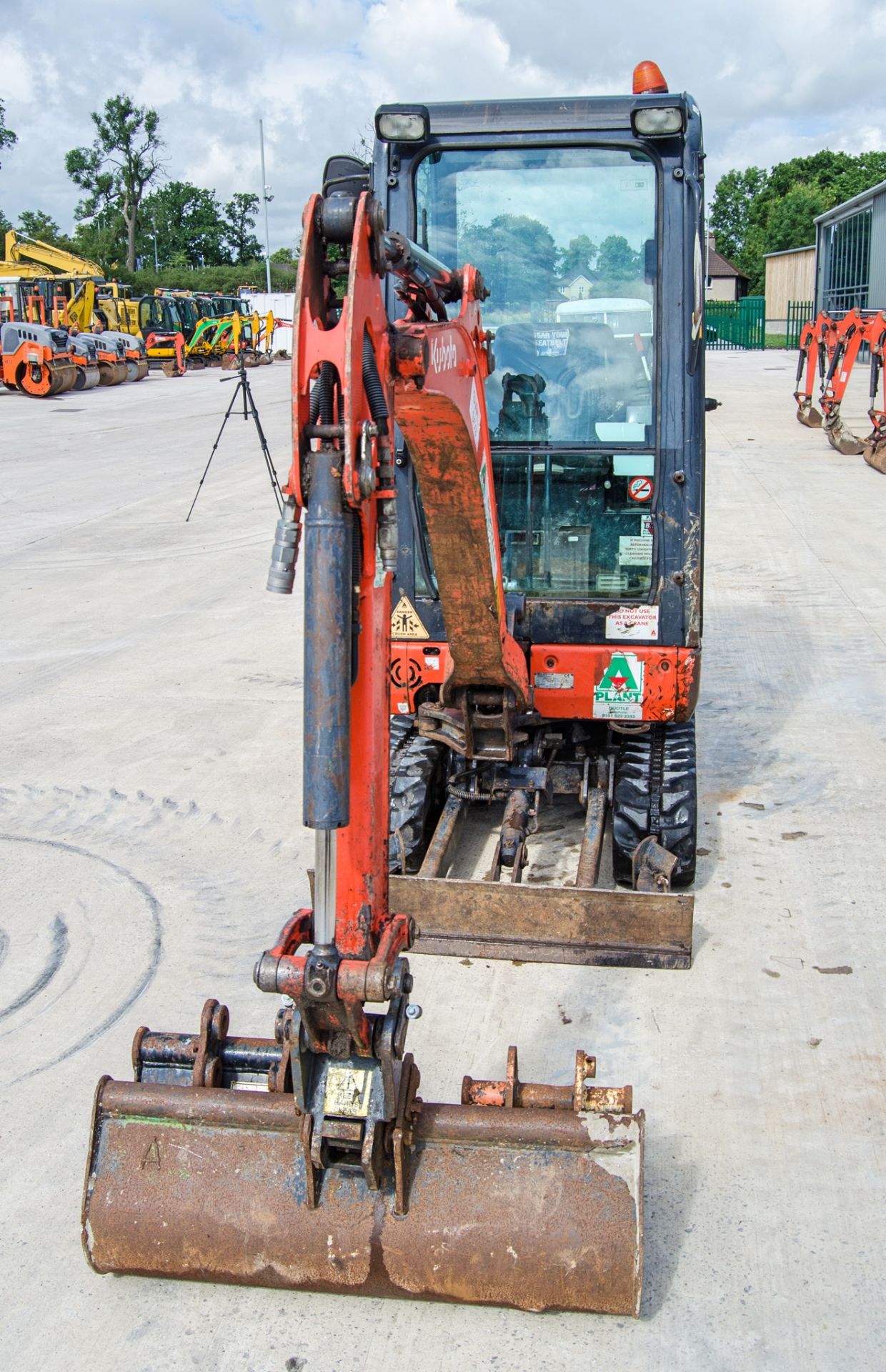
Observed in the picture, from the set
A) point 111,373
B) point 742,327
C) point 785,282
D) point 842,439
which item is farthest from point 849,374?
point 785,282

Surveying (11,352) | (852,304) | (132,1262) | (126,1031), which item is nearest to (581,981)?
(126,1031)

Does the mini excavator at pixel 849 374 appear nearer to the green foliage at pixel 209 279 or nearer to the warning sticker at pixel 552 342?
the warning sticker at pixel 552 342

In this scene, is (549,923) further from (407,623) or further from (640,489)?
(640,489)

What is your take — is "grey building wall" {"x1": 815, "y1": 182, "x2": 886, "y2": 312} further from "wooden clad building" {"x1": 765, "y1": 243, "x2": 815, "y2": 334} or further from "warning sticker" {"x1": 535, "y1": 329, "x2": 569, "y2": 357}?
"warning sticker" {"x1": 535, "y1": 329, "x2": 569, "y2": 357}

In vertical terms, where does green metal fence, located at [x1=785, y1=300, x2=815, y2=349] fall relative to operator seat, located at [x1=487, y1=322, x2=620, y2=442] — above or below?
above

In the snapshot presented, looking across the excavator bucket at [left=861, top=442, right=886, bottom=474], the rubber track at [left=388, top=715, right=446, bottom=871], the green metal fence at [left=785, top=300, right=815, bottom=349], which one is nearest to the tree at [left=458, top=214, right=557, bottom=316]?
the rubber track at [left=388, top=715, right=446, bottom=871]

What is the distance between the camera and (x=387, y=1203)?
3.30m

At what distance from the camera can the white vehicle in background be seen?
5.15 meters

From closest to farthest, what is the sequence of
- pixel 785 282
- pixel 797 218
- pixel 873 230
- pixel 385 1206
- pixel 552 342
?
pixel 385 1206 → pixel 552 342 → pixel 873 230 → pixel 785 282 → pixel 797 218

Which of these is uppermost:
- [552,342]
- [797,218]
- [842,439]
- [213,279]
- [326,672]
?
[797,218]

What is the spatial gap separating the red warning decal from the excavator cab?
0.01 meters

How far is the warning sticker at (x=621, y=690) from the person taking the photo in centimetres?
529

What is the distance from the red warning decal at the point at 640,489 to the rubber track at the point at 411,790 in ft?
4.65

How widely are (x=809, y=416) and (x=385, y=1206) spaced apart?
21226 millimetres
